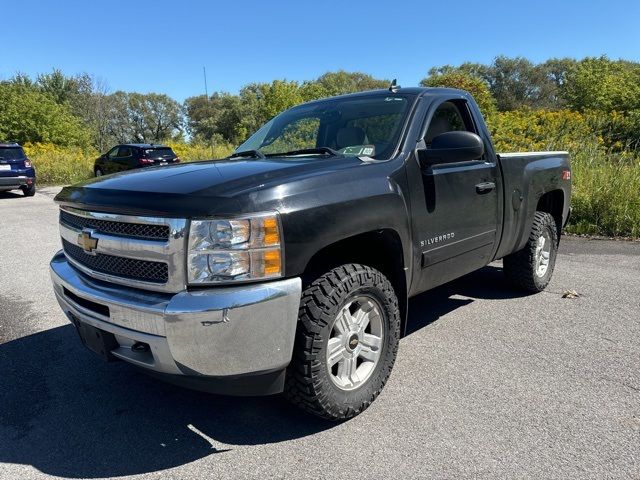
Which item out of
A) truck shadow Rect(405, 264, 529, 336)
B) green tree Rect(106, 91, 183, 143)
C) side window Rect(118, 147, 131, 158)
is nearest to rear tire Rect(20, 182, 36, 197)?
side window Rect(118, 147, 131, 158)

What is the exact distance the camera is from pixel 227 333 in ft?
7.14

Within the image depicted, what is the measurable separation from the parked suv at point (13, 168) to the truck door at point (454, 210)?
15.6m

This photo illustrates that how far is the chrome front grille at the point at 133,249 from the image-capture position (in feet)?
7.39

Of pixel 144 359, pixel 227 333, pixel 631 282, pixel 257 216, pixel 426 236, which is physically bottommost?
pixel 631 282

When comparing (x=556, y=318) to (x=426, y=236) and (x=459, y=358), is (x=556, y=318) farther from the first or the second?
(x=426, y=236)

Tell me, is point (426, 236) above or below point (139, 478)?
above

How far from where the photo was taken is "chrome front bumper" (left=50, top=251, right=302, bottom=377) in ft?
7.10

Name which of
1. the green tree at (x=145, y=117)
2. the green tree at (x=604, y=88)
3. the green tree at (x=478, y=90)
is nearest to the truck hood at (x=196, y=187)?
the green tree at (x=478, y=90)

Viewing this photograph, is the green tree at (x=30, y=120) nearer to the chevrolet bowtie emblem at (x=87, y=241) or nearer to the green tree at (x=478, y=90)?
the green tree at (x=478, y=90)

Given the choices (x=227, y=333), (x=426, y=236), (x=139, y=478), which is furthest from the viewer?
(x=426, y=236)

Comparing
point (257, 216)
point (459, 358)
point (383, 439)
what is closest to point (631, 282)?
point (459, 358)

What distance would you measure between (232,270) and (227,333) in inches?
11.0

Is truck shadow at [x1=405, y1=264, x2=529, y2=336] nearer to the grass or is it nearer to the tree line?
the grass

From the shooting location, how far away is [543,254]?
5027 millimetres
